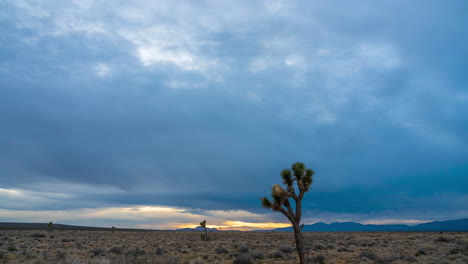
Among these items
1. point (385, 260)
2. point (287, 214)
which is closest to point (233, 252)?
point (385, 260)

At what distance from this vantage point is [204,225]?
63.7 meters

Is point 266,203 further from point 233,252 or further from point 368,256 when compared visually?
point 233,252

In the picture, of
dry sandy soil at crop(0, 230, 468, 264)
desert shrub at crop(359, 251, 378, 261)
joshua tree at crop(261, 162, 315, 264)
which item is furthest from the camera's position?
desert shrub at crop(359, 251, 378, 261)

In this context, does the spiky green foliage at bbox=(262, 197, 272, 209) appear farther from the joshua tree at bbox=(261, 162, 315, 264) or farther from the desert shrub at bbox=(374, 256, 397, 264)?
the desert shrub at bbox=(374, 256, 397, 264)

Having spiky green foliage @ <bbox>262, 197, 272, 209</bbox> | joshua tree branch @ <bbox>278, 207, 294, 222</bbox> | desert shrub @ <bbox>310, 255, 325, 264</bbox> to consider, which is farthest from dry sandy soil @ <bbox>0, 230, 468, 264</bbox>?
joshua tree branch @ <bbox>278, 207, 294, 222</bbox>

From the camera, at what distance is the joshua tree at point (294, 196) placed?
54.5ft

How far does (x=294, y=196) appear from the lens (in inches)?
671

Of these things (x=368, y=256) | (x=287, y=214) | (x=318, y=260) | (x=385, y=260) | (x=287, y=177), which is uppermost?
(x=287, y=177)

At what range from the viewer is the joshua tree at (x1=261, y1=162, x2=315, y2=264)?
1661cm

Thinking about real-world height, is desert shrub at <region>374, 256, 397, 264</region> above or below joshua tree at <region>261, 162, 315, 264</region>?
below

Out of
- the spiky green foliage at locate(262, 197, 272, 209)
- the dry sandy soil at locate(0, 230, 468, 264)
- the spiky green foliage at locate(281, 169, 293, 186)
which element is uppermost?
the spiky green foliage at locate(281, 169, 293, 186)

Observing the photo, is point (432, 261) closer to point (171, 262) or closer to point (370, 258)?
point (370, 258)

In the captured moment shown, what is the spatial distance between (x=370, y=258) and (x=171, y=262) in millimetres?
15084

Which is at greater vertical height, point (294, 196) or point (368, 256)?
point (294, 196)
